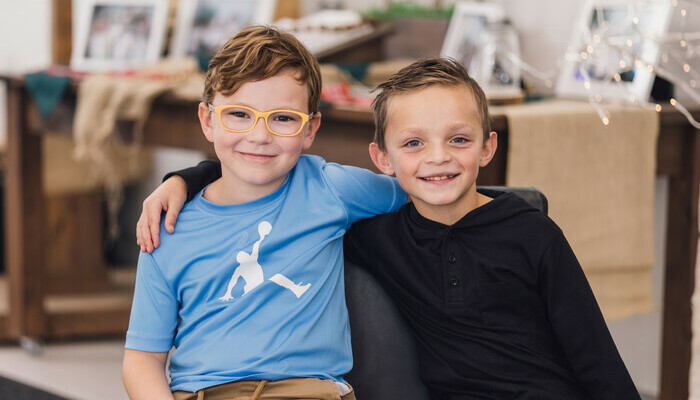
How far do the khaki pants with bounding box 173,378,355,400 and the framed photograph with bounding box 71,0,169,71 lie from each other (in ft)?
6.92

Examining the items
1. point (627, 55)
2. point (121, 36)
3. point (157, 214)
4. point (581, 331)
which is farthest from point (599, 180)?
point (121, 36)

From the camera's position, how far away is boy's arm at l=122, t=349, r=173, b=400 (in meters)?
1.31

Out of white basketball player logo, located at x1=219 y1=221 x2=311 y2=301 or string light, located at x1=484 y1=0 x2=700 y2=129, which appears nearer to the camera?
white basketball player logo, located at x1=219 y1=221 x2=311 y2=301

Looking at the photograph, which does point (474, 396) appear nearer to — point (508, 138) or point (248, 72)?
point (248, 72)

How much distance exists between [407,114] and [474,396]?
0.43 metres

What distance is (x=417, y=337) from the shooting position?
1434 mm

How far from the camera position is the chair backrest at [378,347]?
1.44 meters

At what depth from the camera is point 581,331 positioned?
50.6 inches

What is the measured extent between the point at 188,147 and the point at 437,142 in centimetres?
142

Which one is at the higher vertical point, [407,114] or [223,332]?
[407,114]

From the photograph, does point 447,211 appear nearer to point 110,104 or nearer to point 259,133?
point 259,133

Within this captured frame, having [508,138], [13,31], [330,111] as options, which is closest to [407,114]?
[508,138]

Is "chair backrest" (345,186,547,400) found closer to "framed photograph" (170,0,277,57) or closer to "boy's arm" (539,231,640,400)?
"boy's arm" (539,231,640,400)

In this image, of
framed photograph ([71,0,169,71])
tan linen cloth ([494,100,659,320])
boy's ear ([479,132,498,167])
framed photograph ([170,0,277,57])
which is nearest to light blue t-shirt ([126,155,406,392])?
boy's ear ([479,132,498,167])
